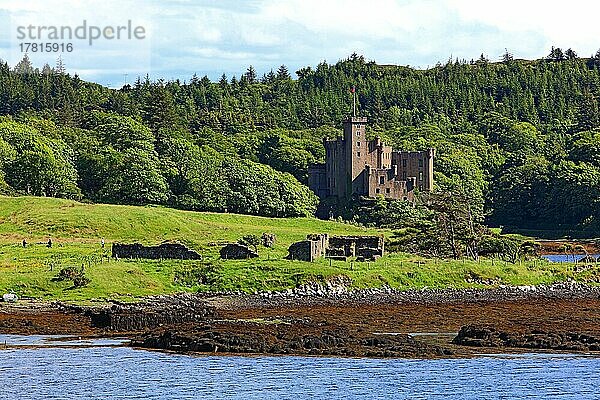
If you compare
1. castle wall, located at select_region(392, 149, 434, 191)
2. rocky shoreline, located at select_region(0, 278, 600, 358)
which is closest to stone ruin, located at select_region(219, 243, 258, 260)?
rocky shoreline, located at select_region(0, 278, 600, 358)

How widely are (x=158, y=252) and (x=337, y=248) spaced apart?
1218cm

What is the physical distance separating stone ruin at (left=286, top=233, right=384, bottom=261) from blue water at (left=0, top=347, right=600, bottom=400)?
92.6ft

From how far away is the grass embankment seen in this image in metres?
67.6

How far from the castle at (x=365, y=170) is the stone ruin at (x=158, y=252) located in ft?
245

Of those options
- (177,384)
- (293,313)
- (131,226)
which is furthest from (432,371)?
(131,226)

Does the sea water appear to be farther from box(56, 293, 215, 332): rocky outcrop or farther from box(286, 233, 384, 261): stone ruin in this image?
box(286, 233, 384, 261): stone ruin

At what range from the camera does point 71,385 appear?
42562 mm

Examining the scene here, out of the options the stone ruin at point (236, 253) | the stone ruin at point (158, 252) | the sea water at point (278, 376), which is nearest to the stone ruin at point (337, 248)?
the stone ruin at point (236, 253)

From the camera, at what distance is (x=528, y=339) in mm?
52000

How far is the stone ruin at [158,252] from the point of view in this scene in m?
74.9

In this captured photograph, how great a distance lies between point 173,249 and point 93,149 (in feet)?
228

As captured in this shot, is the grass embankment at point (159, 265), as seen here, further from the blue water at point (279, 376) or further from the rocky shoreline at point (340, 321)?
the blue water at point (279, 376)

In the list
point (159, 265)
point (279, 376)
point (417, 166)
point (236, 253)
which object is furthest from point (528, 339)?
point (417, 166)

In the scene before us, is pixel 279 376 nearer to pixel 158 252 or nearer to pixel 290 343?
pixel 290 343
